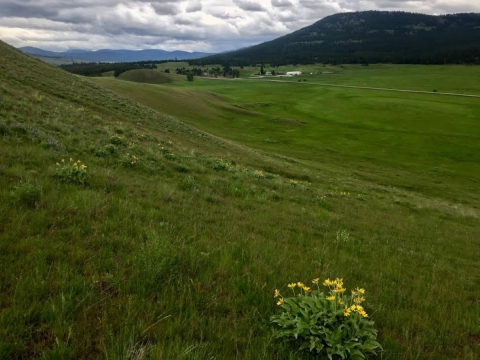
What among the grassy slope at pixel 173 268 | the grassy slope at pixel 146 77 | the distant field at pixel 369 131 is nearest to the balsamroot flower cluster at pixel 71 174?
the grassy slope at pixel 173 268

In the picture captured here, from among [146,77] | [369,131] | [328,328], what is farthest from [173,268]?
[146,77]

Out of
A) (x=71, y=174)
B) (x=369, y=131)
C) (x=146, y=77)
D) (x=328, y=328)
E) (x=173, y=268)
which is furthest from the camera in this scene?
(x=146, y=77)

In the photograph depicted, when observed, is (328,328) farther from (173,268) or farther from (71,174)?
(71,174)

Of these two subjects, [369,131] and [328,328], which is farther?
[369,131]

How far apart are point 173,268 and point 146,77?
602 feet

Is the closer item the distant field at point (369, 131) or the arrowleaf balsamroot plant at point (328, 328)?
the arrowleaf balsamroot plant at point (328, 328)

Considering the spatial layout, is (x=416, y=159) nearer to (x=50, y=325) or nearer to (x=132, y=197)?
(x=132, y=197)

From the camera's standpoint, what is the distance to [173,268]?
5.11m

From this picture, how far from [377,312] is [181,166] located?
11340 millimetres

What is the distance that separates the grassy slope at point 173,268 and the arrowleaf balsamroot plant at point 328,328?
0.27 metres

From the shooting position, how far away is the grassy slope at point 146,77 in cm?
16775

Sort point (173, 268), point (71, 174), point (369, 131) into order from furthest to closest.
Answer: point (369, 131)
point (71, 174)
point (173, 268)

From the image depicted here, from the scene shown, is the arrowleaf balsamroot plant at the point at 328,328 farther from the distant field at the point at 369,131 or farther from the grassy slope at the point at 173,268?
the distant field at the point at 369,131

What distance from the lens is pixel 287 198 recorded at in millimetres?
15211
